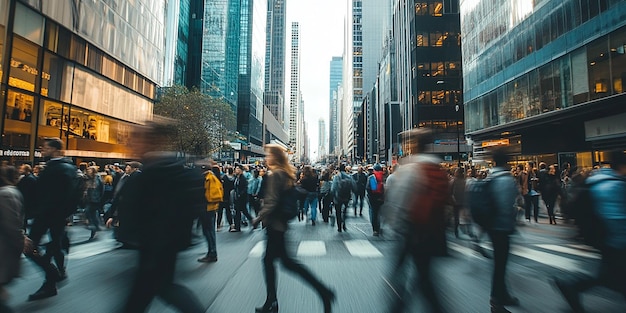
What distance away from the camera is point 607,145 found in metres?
21.2

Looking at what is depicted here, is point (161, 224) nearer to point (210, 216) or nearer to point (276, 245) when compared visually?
point (276, 245)

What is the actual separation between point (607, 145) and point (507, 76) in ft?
36.9

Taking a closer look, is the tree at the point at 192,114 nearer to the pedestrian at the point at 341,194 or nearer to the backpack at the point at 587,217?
the pedestrian at the point at 341,194

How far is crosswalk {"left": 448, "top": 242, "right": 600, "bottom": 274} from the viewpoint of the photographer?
621cm

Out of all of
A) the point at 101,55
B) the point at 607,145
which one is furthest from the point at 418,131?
the point at 101,55

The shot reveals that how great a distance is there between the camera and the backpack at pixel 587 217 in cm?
329

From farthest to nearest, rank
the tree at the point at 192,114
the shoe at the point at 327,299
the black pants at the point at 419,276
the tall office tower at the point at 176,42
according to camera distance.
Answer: the tall office tower at the point at 176,42 < the tree at the point at 192,114 < the shoe at the point at 327,299 < the black pants at the point at 419,276

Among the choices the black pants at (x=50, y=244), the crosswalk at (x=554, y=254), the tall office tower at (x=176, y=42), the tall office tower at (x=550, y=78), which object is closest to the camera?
the black pants at (x=50, y=244)

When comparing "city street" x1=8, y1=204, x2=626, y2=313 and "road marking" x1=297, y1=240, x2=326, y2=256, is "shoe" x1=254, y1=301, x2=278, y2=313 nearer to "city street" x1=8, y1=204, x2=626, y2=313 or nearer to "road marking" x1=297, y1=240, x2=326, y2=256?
"city street" x1=8, y1=204, x2=626, y2=313

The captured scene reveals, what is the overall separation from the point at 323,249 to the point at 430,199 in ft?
16.1

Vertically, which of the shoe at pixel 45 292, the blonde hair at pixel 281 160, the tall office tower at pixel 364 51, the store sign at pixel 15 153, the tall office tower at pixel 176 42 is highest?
the tall office tower at pixel 364 51

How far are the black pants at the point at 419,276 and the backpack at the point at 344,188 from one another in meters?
7.19

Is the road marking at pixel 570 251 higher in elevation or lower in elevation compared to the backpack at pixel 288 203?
lower

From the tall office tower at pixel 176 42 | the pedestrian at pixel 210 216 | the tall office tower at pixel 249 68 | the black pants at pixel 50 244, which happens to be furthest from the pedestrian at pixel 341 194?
the tall office tower at pixel 249 68
